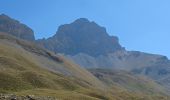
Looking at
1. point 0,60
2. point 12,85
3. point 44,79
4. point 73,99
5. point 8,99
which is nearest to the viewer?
point 8,99

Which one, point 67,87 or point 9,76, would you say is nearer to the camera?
point 9,76

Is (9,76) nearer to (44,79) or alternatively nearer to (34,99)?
(44,79)

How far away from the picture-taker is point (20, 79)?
139 metres

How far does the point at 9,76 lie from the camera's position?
135 m

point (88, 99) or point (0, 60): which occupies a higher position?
point (0, 60)

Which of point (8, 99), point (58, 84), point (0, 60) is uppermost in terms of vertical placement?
point (0, 60)

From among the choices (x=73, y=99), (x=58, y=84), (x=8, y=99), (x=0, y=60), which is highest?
(x=0, y=60)

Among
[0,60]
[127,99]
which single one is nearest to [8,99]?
[127,99]

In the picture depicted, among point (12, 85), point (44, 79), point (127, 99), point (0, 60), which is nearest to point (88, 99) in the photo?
point (12, 85)

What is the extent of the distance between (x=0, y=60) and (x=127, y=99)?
66.9 m

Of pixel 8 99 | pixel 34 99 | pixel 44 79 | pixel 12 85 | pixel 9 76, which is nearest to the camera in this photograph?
pixel 8 99

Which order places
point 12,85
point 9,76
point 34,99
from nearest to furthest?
1. point 34,99
2. point 12,85
3. point 9,76

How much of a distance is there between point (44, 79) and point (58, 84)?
823 centimetres

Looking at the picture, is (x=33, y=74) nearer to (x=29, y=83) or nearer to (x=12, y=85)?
(x=29, y=83)
